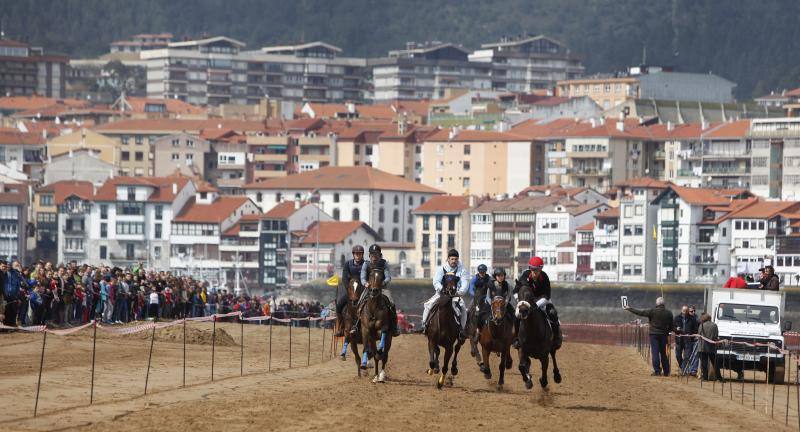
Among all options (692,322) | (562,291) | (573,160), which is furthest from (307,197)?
(692,322)

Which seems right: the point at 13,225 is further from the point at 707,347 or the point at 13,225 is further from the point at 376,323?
the point at 376,323

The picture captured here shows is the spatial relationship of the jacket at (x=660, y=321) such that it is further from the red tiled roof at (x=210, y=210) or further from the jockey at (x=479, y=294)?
the red tiled roof at (x=210, y=210)

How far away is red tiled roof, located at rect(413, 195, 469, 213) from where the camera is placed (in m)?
165

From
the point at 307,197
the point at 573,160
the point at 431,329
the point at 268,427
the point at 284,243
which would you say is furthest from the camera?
the point at 573,160

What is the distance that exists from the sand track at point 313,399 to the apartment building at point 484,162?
150 meters

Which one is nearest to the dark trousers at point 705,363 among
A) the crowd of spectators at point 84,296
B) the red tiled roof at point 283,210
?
the crowd of spectators at point 84,296

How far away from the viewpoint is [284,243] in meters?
157

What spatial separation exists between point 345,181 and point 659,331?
13585cm

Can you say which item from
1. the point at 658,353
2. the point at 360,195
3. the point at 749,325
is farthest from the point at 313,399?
the point at 360,195

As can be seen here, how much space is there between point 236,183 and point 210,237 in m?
35.0

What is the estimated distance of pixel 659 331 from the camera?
125 feet

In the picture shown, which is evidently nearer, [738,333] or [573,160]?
[738,333]

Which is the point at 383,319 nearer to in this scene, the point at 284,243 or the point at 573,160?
the point at 284,243

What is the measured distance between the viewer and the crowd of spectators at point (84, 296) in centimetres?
4094
